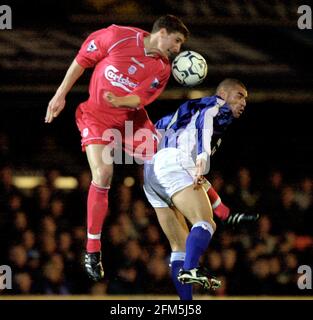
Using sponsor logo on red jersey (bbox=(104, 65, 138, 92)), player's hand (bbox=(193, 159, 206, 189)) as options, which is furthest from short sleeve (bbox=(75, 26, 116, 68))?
player's hand (bbox=(193, 159, 206, 189))

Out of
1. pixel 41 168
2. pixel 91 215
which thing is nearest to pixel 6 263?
pixel 41 168

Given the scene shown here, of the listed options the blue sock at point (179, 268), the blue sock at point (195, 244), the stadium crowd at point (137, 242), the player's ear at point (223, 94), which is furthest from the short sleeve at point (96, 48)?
the stadium crowd at point (137, 242)

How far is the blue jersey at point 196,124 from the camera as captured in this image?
6269 mm

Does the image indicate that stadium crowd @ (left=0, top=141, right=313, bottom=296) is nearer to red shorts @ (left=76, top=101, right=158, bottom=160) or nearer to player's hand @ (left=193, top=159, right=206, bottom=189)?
red shorts @ (left=76, top=101, right=158, bottom=160)

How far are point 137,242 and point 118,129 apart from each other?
288 cm

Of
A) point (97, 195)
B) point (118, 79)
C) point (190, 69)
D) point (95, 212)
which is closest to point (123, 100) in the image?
point (118, 79)

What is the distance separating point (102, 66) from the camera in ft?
21.4

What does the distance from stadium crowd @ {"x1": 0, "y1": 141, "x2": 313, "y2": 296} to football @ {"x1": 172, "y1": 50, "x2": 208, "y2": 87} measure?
3.01 meters

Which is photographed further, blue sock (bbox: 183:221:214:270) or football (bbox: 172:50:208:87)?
football (bbox: 172:50:208:87)

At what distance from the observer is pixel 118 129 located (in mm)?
6629

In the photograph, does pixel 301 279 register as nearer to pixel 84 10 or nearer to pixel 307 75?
pixel 307 75

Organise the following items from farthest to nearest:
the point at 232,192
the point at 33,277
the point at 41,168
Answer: the point at 41,168 < the point at 232,192 < the point at 33,277

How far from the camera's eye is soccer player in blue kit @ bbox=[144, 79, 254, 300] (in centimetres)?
618
